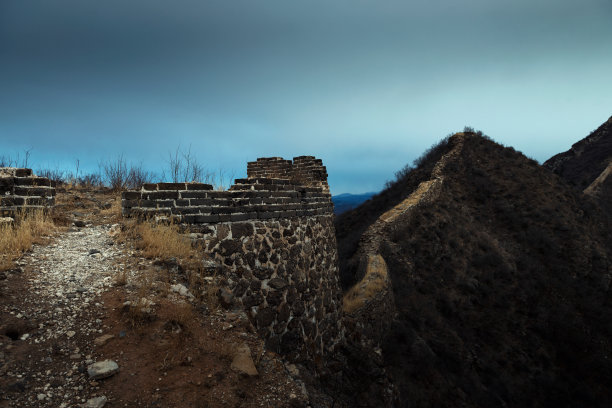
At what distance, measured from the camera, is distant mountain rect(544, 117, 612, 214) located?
95.9 ft

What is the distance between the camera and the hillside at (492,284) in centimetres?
1079

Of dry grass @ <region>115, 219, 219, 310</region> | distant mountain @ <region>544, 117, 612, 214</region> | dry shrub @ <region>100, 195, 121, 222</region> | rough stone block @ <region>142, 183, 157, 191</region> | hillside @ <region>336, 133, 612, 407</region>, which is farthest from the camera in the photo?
distant mountain @ <region>544, 117, 612, 214</region>

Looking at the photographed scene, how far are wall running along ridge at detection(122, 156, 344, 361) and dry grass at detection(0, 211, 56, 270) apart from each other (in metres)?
1.07

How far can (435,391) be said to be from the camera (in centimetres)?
945

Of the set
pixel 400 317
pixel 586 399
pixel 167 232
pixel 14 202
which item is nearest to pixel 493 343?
pixel 586 399

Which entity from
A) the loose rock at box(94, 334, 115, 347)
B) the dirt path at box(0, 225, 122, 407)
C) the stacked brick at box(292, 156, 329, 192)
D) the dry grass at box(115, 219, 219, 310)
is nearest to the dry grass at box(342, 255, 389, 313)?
the stacked brick at box(292, 156, 329, 192)

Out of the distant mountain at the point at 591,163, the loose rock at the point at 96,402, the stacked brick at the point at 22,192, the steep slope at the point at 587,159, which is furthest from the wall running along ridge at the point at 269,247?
the steep slope at the point at 587,159

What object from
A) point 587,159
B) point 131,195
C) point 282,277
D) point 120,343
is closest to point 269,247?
point 282,277

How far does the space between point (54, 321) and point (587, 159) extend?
2075 inches

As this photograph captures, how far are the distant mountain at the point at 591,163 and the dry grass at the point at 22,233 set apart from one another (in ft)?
126

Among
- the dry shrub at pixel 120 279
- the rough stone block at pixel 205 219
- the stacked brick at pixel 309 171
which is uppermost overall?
the stacked brick at pixel 309 171

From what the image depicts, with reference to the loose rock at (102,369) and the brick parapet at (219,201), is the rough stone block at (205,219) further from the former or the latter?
the loose rock at (102,369)

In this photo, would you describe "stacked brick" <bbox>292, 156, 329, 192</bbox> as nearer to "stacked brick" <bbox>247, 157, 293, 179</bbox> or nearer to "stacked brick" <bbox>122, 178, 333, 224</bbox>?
"stacked brick" <bbox>247, 157, 293, 179</bbox>

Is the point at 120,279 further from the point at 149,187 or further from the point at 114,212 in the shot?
the point at 114,212
